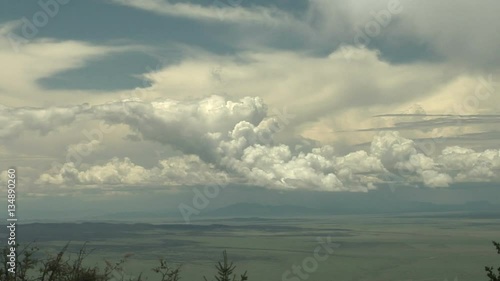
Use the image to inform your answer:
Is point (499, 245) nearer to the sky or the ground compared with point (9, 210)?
nearer to the ground

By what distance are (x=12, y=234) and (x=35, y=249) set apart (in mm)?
6187

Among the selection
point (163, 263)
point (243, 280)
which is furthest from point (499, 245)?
point (163, 263)

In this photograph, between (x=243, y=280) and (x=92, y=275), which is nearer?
(x=92, y=275)

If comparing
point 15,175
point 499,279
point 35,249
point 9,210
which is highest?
point 15,175

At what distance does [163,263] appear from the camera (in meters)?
14.3

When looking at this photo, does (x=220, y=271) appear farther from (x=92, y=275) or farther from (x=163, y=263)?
(x=92, y=275)

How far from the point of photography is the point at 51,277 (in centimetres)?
1240

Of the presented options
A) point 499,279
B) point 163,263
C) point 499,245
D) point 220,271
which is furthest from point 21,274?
point 499,245

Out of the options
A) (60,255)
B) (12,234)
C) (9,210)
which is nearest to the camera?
(60,255)

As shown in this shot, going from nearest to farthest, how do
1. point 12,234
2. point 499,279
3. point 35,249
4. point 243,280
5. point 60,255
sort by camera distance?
1. point 60,255
2. point 35,249
3. point 243,280
4. point 499,279
5. point 12,234

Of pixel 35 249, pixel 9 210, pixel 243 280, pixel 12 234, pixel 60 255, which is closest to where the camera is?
pixel 60 255

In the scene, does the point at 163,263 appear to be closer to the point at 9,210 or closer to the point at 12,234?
the point at 12,234

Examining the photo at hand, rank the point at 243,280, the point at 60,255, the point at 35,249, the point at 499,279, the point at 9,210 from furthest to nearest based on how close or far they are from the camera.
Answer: the point at 9,210
the point at 499,279
the point at 243,280
the point at 35,249
the point at 60,255

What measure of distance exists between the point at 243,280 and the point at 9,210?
10.5 metres
